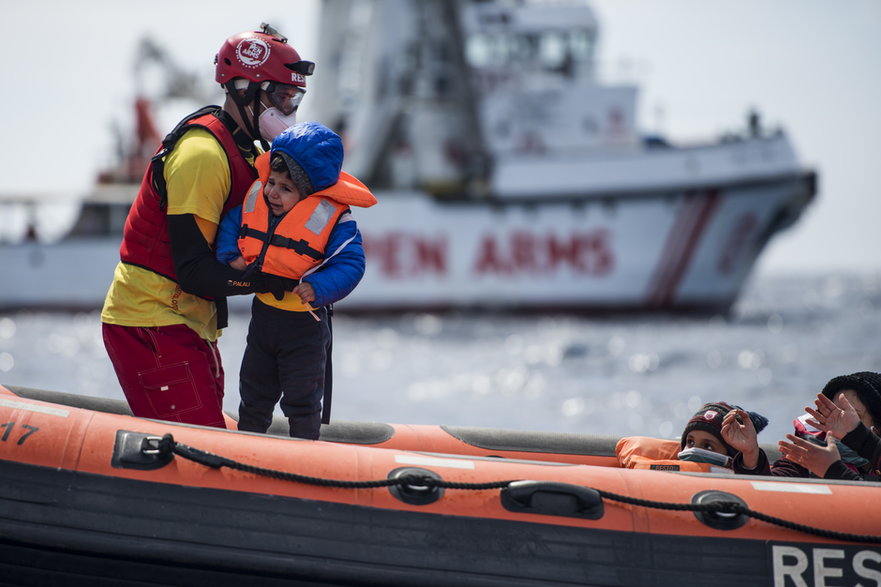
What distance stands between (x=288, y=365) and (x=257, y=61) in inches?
34.8

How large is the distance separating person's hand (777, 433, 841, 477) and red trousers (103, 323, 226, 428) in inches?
68.7

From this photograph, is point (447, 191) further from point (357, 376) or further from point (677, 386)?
point (677, 386)

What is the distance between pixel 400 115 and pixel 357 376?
32.3ft

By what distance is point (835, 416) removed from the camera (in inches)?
123

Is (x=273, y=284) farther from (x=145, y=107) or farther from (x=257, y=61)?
(x=145, y=107)

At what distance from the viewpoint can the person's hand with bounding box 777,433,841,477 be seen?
3061mm

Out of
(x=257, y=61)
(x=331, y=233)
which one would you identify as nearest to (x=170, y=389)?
(x=331, y=233)

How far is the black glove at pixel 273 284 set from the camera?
2865 mm

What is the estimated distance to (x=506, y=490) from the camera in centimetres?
275

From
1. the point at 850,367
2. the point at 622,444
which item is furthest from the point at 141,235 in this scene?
the point at 850,367

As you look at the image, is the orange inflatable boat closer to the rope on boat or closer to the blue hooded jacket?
the rope on boat

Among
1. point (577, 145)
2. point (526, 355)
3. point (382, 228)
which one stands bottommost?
point (526, 355)

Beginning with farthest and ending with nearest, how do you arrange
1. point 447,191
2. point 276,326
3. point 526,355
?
point 447,191 < point 526,355 < point 276,326

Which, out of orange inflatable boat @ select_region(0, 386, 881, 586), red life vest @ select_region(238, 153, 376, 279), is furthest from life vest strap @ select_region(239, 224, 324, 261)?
orange inflatable boat @ select_region(0, 386, 881, 586)
